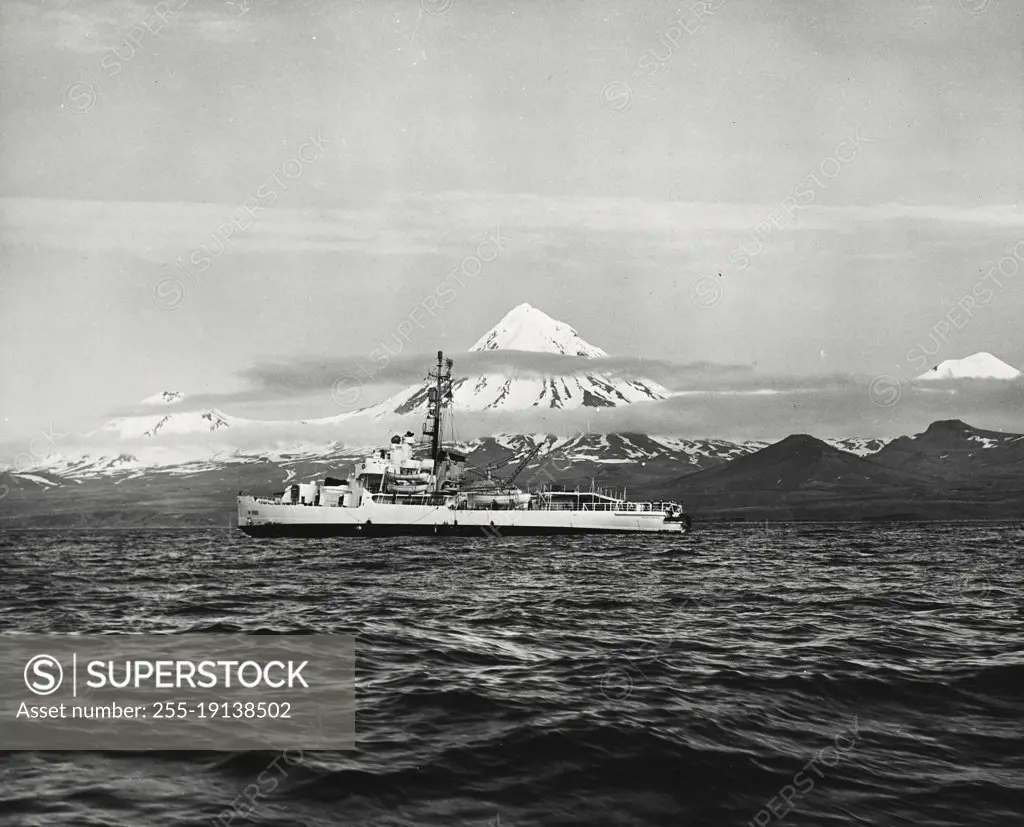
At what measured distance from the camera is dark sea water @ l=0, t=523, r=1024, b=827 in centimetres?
920

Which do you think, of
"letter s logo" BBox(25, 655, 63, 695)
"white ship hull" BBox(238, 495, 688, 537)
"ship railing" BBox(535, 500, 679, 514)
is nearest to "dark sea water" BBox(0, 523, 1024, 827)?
"letter s logo" BBox(25, 655, 63, 695)

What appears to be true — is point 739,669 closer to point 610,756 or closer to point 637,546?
point 610,756

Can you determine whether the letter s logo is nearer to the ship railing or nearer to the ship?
the ship

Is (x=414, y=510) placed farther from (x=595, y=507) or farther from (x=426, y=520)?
(x=595, y=507)

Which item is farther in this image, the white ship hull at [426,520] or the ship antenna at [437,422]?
the ship antenna at [437,422]

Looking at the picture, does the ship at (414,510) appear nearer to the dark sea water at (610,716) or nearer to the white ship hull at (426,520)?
the white ship hull at (426,520)

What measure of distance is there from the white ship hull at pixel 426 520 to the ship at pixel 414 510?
9 centimetres

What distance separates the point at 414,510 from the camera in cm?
8612

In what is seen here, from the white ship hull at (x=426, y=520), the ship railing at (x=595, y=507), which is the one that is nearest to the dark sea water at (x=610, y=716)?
the white ship hull at (x=426, y=520)

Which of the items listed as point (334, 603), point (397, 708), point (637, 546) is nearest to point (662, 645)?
point (397, 708)

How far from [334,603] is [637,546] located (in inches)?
1912

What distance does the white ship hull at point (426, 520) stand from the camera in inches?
3361

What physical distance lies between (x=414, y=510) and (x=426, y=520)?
1.76m

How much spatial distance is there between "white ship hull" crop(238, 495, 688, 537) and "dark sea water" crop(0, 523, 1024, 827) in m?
55.7
